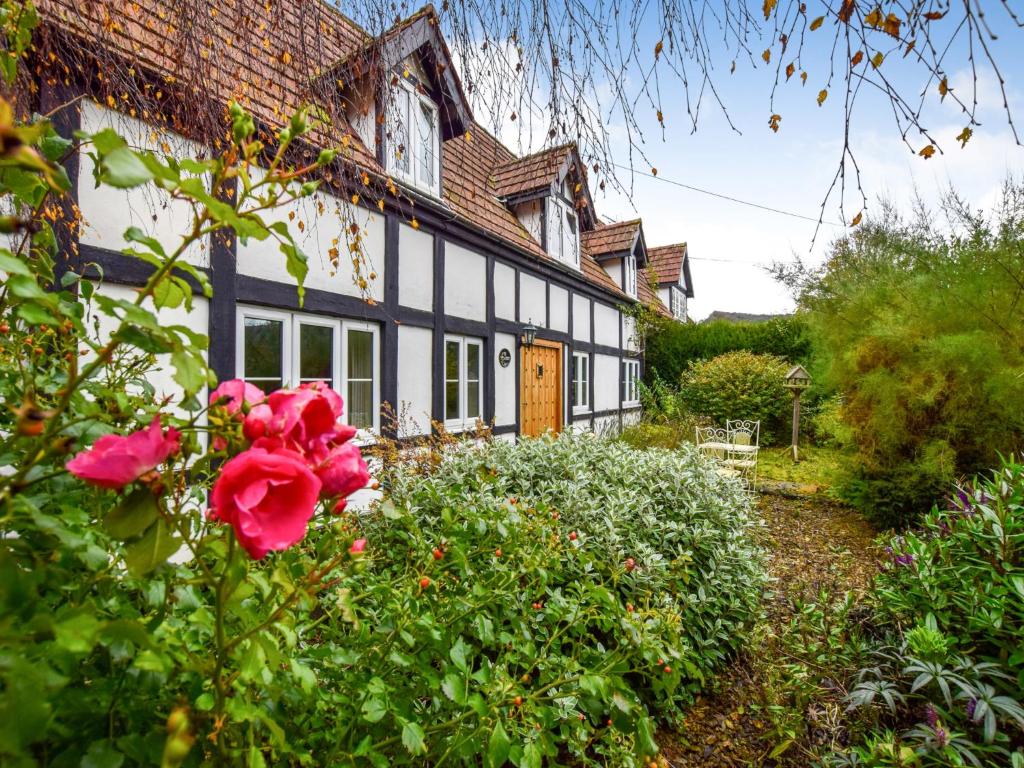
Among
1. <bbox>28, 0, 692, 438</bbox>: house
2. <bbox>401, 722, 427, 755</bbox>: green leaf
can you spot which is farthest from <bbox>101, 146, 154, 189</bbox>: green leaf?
<bbox>28, 0, 692, 438</bbox>: house

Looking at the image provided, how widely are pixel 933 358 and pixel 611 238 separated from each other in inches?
329

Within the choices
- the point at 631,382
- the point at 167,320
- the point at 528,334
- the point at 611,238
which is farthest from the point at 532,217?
the point at 167,320

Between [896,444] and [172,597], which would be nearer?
[172,597]

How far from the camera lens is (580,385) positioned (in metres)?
10.6

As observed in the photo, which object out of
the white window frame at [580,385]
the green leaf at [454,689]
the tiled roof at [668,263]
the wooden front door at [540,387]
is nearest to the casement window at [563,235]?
the wooden front door at [540,387]

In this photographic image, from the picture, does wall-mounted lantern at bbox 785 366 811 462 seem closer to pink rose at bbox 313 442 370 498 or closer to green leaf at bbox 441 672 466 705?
green leaf at bbox 441 672 466 705

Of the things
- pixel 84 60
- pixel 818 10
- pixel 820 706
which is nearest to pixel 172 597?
pixel 818 10

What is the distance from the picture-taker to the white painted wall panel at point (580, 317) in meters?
10.2

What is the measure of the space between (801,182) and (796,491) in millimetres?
6302

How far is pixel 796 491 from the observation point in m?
7.34

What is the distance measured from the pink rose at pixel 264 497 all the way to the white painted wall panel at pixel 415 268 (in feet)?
18.1

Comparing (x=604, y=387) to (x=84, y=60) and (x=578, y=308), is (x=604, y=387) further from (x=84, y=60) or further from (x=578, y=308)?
(x=84, y=60)

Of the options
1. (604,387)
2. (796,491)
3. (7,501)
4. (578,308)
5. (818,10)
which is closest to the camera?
(7,501)

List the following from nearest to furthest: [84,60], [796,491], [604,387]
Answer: [84,60] < [796,491] < [604,387]
